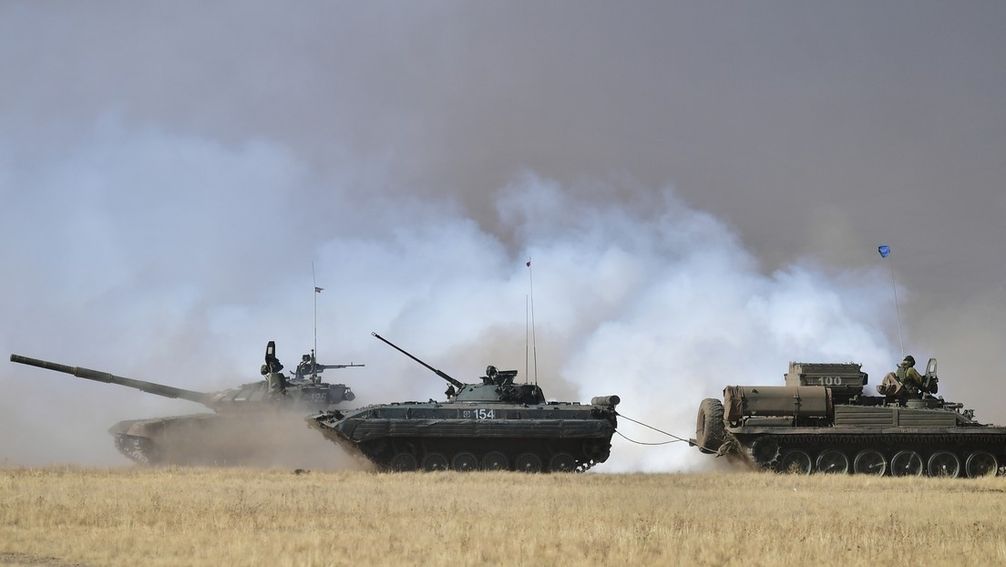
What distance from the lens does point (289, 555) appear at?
51.9 feet

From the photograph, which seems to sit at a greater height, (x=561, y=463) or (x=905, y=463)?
(x=561, y=463)

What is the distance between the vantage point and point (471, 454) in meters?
33.3

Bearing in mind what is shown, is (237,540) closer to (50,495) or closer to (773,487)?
(50,495)

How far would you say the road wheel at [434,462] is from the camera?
33.1m

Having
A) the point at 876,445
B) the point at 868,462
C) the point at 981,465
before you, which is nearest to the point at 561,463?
the point at 868,462

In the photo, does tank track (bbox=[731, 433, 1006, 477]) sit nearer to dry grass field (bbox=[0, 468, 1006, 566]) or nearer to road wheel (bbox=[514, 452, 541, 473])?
dry grass field (bbox=[0, 468, 1006, 566])

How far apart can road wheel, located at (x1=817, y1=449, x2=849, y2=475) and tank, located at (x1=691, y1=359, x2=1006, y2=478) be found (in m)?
0.03

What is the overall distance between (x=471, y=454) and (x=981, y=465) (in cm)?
1471

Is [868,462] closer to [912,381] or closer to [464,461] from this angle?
[912,381]

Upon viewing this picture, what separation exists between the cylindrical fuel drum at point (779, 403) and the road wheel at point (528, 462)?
5.95 m

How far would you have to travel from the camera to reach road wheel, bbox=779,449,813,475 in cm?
3344

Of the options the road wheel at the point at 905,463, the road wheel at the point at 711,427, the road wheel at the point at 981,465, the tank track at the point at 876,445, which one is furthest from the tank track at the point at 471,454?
the road wheel at the point at 981,465

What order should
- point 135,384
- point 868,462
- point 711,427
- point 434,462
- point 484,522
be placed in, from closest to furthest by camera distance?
1. point 484,522
2. point 434,462
3. point 868,462
4. point 711,427
5. point 135,384

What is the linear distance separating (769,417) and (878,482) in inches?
188
